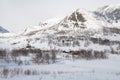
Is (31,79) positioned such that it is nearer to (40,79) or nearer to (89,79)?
(40,79)

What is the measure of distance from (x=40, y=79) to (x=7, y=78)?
152cm

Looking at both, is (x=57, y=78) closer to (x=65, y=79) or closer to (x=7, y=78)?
(x=65, y=79)

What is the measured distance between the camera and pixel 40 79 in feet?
33.9

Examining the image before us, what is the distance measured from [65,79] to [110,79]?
203 centimetres

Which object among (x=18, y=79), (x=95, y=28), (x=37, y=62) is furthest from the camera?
(x=95, y=28)

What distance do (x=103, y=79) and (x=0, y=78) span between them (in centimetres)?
463

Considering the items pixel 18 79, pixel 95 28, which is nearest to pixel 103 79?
pixel 18 79

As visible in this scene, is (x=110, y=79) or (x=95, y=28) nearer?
(x=110, y=79)

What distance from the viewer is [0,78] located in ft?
34.8

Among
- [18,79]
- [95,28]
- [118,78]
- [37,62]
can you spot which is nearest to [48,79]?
[18,79]

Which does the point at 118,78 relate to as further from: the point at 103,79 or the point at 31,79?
the point at 31,79

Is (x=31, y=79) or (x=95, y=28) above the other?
(x=95, y=28)

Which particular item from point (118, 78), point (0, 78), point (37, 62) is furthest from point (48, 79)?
point (37, 62)

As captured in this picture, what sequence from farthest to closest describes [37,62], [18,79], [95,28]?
[95,28] → [37,62] → [18,79]
